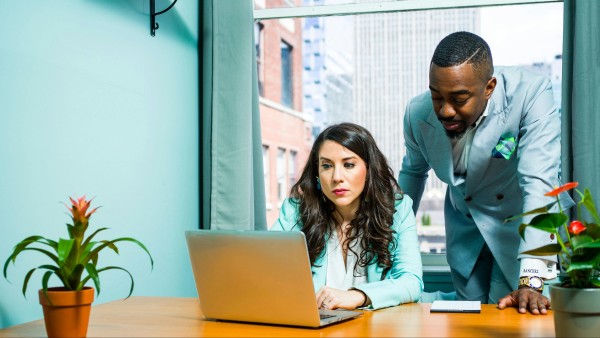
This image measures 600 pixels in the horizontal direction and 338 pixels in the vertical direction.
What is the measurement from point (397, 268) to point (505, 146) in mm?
527

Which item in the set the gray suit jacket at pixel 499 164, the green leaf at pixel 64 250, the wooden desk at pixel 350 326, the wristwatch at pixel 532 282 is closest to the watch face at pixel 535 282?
the wristwatch at pixel 532 282

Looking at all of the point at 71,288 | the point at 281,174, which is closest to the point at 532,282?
the point at 71,288

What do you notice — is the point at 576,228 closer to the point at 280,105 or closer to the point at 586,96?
the point at 586,96

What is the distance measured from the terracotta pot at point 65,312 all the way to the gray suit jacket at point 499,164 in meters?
1.22

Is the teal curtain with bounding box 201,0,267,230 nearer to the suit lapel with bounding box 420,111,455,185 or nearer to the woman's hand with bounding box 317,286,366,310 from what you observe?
the suit lapel with bounding box 420,111,455,185

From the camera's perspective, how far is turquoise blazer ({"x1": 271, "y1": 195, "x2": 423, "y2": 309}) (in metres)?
1.78

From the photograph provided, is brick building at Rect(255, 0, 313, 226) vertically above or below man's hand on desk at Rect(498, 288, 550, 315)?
above

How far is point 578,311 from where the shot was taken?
4.04 feet

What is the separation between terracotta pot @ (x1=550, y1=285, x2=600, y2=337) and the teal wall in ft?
3.96

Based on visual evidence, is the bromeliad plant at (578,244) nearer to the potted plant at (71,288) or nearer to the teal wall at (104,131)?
the potted plant at (71,288)

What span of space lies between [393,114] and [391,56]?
26 cm

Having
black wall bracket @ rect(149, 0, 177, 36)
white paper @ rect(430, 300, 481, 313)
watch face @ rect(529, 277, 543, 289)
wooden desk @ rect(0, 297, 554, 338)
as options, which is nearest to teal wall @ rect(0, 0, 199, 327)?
black wall bracket @ rect(149, 0, 177, 36)

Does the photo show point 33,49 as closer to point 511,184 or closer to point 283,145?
point 511,184

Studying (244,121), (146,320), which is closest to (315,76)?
(244,121)
